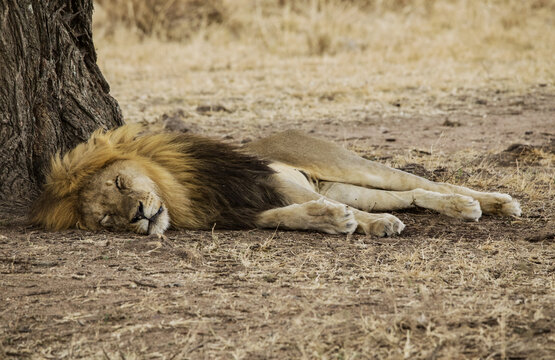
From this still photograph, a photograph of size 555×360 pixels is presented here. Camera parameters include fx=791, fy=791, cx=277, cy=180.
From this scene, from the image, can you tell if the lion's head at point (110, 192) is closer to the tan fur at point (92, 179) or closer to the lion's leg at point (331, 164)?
the tan fur at point (92, 179)

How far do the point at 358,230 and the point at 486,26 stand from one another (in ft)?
26.8

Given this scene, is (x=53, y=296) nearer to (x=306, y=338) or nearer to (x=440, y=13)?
(x=306, y=338)

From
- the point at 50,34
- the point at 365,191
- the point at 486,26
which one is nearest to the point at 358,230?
the point at 365,191

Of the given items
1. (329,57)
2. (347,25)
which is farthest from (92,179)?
(347,25)

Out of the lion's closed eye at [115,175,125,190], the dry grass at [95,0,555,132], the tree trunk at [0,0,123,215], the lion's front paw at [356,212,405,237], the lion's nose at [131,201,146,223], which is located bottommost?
the dry grass at [95,0,555,132]

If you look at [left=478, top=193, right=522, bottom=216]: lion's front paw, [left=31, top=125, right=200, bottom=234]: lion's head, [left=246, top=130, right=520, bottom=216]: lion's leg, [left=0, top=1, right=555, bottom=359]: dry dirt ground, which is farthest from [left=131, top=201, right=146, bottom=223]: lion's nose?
[left=478, top=193, right=522, bottom=216]: lion's front paw

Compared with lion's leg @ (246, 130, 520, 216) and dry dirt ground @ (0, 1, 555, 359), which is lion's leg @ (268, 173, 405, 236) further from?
lion's leg @ (246, 130, 520, 216)

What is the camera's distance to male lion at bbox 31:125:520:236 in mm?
3955

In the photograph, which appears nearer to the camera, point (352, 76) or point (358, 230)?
point (358, 230)

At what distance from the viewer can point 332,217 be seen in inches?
160

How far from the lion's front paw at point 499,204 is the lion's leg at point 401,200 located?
13 centimetres

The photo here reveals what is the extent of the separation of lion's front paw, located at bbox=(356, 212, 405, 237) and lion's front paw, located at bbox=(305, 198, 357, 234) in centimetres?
7

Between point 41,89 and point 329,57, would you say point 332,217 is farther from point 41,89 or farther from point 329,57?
point 329,57

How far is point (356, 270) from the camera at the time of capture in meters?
3.37
